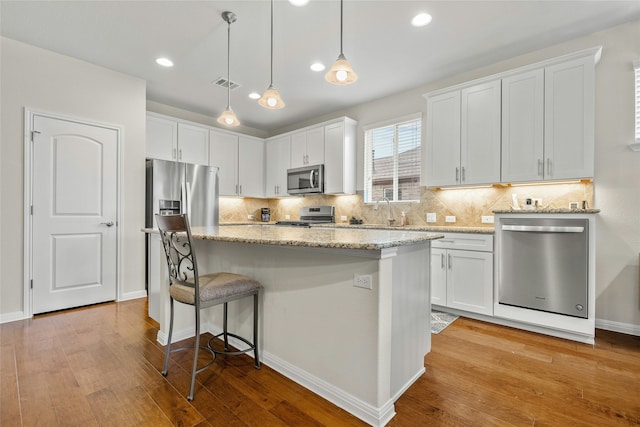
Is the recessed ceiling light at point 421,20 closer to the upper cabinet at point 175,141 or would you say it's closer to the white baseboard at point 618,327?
the white baseboard at point 618,327

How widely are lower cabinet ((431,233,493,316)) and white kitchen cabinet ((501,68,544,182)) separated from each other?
76 cm

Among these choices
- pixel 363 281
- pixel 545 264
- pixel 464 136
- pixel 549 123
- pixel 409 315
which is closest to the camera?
pixel 363 281

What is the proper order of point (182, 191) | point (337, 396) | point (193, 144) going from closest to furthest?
point (337, 396)
point (182, 191)
point (193, 144)

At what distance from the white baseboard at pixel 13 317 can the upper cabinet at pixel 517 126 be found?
4.62 m

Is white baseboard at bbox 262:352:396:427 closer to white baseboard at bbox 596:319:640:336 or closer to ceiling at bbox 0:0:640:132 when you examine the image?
white baseboard at bbox 596:319:640:336

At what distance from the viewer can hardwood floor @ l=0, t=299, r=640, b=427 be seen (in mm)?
1555

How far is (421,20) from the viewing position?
2.62m

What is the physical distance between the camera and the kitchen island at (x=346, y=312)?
1510 mm

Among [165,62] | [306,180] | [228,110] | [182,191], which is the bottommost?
[182,191]

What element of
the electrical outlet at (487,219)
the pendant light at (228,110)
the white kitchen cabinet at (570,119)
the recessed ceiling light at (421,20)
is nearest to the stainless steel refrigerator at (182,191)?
the pendant light at (228,110)

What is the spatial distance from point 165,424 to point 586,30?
449cm

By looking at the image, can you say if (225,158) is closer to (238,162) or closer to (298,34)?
(238,162)

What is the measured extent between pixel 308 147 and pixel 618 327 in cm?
428

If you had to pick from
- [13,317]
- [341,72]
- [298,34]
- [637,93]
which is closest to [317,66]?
[298,34]
